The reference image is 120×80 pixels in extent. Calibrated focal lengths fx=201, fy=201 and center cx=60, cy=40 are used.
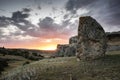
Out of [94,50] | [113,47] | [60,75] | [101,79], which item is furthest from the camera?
[113,47]

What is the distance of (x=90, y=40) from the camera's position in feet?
108

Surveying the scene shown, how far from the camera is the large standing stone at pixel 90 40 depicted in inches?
1266

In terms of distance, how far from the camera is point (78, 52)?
33375mm

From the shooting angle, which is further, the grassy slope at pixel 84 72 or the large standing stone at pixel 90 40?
the large standing stone at pixel 90 40

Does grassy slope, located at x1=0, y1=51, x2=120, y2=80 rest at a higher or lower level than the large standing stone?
lower

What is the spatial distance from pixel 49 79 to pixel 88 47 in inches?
428

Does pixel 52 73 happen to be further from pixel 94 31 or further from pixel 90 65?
pixel 94 31

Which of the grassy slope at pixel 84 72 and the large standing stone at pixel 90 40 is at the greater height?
the large standing stone at pixel 90 40

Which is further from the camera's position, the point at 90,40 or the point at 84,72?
the point at 90,40

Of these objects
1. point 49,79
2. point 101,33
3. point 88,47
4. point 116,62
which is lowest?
point 49,79

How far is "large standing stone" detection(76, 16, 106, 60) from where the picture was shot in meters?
32.2

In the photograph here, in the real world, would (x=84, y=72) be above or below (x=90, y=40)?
below

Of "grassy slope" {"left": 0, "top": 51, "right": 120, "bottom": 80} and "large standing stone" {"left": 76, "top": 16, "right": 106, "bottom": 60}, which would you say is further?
"large standing stone" {"left": 76, "top": 16, "right": 106, "bottom": 60}

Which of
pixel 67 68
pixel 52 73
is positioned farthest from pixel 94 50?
pixel 52 73
